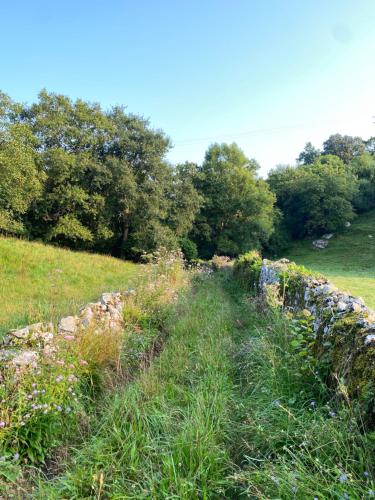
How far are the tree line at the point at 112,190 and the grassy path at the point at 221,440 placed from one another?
51.1 ft

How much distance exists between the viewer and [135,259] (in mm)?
24688

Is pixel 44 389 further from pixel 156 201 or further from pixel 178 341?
pixel 156 201

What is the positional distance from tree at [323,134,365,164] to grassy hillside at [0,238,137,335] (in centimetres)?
4595

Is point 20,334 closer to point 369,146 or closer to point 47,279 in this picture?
point 47,279

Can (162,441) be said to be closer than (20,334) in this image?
Yes

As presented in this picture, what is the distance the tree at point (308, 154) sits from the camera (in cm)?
5169

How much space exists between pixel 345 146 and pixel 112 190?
Answer: 42462 millimetres

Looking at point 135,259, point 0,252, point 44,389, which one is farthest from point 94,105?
point 44,389

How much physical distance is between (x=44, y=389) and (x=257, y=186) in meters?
32.9

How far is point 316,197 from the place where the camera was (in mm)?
33406

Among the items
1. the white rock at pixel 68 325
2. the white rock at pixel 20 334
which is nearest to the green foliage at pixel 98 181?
the white rock at pixel 68 325

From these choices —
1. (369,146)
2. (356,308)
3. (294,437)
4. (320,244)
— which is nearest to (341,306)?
(356,308)

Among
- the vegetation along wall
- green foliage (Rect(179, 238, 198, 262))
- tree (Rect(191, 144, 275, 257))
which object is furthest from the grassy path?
tree (Rect(191, 144, 275, 257))

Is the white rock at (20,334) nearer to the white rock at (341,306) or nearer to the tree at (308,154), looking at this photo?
the white rock at (341,306)
